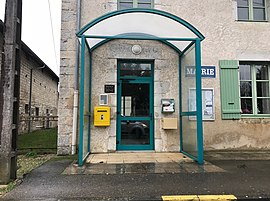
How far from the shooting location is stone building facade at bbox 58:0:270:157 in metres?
6.84

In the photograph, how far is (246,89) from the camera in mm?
7523

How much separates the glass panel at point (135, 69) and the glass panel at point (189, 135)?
181cm

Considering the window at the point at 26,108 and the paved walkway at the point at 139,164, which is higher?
the window at the point at 26,108

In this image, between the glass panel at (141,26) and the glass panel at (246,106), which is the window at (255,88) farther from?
the glass panel at (141,26)

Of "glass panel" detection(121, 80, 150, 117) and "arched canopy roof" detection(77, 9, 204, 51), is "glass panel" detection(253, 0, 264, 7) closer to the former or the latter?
"arched canopy roof" detection(77, 9, 204, 51)

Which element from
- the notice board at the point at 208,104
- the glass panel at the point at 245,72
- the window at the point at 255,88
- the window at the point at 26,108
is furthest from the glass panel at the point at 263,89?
the window at the point at 26,108

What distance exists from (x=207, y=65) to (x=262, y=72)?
78.6 inches

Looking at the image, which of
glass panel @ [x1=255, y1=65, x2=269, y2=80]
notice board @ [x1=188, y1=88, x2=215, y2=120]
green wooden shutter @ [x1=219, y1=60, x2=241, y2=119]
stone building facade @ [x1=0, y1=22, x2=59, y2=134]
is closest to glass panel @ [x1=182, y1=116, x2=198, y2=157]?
notice board @ [x1=188, y1=88, x2=215, y2=120]

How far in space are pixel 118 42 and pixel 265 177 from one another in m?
5.13

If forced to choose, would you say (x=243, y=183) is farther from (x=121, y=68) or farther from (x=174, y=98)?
(x=121, y=68)

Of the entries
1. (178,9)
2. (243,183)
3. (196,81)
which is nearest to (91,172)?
(243,183)

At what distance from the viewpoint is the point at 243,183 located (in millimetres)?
4125

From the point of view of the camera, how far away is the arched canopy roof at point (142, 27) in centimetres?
574

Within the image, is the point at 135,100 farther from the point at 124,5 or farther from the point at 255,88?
the point at 255,88
